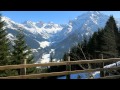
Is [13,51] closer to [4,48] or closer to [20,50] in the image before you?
[20,50]

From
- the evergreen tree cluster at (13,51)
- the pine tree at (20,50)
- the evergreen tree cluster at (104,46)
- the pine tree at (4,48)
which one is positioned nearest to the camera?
the evergreen tree cluster at (104,46)

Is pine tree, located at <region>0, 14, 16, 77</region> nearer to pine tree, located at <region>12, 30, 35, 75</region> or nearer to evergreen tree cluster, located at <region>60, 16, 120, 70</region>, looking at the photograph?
pine tree, located at <region>12, 30, 35, 75</region>

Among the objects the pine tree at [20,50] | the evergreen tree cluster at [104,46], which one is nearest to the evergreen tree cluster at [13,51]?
the pine tree at [20,50]

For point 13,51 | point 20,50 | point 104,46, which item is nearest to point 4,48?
point 13,51

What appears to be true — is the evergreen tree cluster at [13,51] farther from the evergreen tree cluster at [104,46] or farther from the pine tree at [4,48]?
the evergreen tree cluster at [104,46]

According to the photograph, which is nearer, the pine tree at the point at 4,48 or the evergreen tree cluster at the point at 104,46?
the evergreen tree cluster at the point at 104,46

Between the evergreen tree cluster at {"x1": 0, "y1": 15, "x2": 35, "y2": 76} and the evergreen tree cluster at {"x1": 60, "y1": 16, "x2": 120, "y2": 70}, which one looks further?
the evergreen tree cluster at {"x1": 0, "y1": 15, "x2": 35, "y2": 76}

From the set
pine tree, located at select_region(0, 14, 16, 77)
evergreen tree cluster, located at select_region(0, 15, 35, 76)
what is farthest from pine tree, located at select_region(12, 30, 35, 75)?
pine tree, located at select_region(0, 14, 16, 77)
